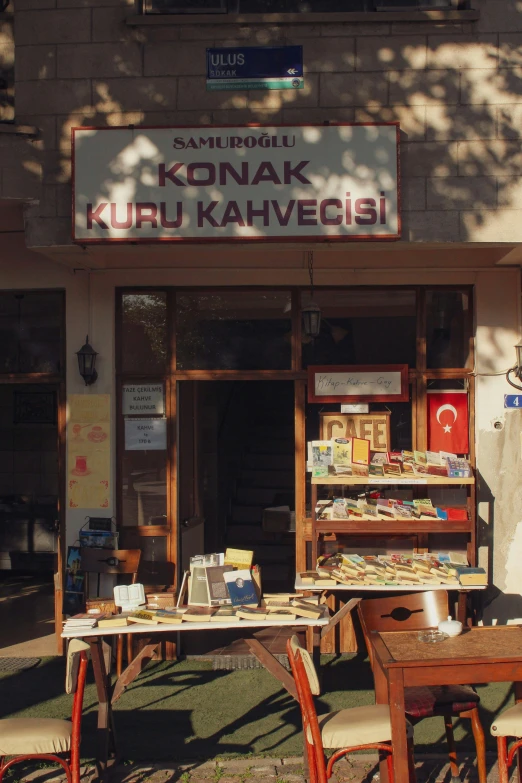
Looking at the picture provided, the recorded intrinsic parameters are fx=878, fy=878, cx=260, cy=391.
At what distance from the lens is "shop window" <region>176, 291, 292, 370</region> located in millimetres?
8016

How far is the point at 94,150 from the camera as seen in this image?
682 centimetres

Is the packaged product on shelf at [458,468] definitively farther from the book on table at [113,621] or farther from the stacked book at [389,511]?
the book on table at [113,621]

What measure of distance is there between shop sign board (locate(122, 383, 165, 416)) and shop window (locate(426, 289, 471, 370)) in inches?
97.2

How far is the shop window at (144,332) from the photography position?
8047 mm

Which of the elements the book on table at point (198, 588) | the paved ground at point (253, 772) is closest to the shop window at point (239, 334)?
the book on table at point (198, 588)

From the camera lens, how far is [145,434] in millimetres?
8047

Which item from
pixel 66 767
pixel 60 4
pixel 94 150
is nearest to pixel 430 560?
pixel 66 767

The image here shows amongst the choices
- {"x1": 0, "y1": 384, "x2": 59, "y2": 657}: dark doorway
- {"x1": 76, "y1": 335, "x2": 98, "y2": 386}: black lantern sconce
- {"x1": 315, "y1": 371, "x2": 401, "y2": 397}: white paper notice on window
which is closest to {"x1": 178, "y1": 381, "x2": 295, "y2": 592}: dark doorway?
{"x1": 76, "y1": 335, "x2": 98, "y2": 386}: black lantern sconce

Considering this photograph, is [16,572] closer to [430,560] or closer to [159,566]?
[159,566]

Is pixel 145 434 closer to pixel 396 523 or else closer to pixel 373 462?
pixel 373 462

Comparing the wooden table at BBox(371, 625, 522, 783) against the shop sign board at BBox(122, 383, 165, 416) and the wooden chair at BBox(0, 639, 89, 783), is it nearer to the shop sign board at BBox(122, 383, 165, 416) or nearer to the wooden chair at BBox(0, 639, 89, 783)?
the wooden chair at BBox(0, 639, 89, 783)

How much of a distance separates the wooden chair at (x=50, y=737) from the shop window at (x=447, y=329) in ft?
14.3

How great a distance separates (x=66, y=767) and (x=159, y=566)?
330cm

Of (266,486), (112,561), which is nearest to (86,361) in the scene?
(112,561)
